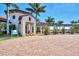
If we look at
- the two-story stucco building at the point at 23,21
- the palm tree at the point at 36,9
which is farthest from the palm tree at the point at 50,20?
the two-story stucco building at the point at 23,21

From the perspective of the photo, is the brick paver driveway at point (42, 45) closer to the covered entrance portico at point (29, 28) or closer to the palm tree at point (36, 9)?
the covered entrance portico at point (29, 28)

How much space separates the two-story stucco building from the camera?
18.3 feet

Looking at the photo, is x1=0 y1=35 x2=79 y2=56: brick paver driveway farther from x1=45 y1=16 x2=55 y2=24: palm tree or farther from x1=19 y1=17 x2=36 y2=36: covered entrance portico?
x1=45 y1=16 x2=55 y2=24: palm tree

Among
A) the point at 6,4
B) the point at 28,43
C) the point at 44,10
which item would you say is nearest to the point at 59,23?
the point at 44,10

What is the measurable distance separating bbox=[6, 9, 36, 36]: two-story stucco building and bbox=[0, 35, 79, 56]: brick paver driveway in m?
0.21

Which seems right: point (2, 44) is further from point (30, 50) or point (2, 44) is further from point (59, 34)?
point (59, 34)

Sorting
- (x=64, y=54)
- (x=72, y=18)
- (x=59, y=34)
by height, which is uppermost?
(x=72, y=18)

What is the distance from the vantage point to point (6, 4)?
534 cm

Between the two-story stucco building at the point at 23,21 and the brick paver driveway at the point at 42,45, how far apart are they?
21cm

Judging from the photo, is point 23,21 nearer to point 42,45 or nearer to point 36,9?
point 36,9

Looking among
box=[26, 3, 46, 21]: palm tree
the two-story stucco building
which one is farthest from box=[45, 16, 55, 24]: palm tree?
the two-story stucco building

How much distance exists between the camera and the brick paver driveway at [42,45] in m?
5.27

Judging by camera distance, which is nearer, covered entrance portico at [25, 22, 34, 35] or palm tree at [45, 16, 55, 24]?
palm tree at [45, 16, 55, 24]

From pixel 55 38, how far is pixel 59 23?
1.18ft
